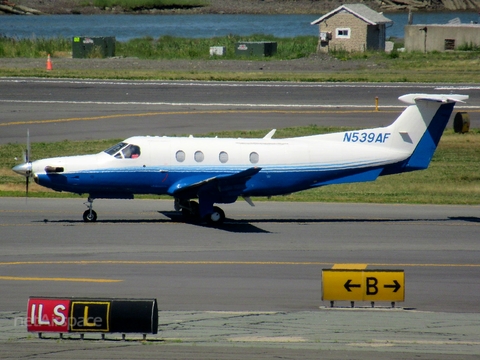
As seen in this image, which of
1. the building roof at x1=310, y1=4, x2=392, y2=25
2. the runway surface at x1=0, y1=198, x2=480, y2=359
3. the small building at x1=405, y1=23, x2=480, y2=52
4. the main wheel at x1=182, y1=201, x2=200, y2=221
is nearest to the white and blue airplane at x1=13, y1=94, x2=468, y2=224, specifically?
the main wheel at x1=182, y1=201, x2=200, y2=221

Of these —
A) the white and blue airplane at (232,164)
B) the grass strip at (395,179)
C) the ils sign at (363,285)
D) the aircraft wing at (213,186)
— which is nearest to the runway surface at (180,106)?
the grass strip at (395,179)

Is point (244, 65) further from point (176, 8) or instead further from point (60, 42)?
point (176, 8)

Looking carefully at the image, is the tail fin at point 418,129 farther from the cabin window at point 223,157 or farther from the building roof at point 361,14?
the building roof at point 361,14

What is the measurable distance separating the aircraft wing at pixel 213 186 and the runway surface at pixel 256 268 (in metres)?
0.90

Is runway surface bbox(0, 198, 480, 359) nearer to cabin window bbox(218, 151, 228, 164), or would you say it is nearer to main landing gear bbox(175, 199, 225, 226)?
main landing gear bbox(175, 199, 225, 226)

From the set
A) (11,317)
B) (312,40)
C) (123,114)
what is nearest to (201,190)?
(11,317)

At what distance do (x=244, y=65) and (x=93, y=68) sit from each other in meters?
11.5

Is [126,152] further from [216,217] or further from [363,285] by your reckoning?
[363,285]

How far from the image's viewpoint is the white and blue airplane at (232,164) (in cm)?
2177

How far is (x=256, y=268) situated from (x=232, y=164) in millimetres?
5296

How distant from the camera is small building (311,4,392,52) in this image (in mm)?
69188

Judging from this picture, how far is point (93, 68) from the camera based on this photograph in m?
59.6

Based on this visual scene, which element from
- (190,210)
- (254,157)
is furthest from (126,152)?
(254,157)

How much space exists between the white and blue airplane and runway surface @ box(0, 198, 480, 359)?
94 cm
